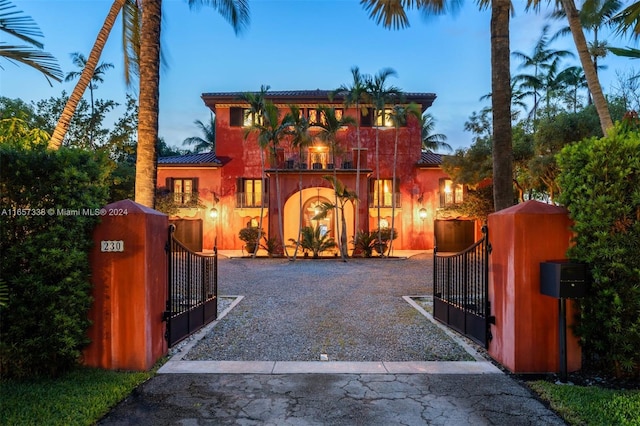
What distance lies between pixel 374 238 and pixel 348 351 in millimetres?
14240

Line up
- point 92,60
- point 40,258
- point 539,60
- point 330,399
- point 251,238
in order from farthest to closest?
point 539,60, point 251,238, point 92,60, point 40,258, point 330,399

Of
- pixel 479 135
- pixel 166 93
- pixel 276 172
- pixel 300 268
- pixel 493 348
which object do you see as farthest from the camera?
pixel 479 135

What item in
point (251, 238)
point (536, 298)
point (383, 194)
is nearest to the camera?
point (536, 298)

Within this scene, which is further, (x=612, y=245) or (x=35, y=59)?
(x=612, y=245)

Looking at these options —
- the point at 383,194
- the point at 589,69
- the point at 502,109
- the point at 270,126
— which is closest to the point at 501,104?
the point at 502,109

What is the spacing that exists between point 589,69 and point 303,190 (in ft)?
53.9

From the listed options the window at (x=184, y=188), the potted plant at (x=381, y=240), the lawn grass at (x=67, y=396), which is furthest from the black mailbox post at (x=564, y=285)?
the window at (x=184, y=188)

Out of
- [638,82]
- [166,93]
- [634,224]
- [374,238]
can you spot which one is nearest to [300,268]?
[374,238]

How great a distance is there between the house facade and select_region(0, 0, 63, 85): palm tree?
726 inches

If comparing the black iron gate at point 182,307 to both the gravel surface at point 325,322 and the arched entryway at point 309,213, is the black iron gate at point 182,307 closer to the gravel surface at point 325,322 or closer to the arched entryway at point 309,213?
the gravel surface at point 325,322

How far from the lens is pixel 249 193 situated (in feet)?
75.4

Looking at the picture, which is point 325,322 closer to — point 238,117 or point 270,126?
point 270,126

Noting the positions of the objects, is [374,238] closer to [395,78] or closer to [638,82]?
[395,78]

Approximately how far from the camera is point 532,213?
14.4 ft
